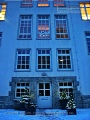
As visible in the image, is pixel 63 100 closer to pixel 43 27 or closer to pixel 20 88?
pixel 20 88

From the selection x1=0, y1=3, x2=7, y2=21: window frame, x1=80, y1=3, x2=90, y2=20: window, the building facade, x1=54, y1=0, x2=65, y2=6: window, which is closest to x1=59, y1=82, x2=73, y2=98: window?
the building facade

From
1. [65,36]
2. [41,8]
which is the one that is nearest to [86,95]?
[65,36]

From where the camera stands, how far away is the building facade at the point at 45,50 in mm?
13859

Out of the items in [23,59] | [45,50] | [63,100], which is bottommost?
[63,100]

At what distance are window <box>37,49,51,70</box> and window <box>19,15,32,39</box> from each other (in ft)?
7.30

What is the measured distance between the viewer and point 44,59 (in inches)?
589

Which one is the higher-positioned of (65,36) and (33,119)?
(65,36)

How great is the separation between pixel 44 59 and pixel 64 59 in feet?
6.30

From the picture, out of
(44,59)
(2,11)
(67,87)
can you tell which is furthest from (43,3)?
(67,87)

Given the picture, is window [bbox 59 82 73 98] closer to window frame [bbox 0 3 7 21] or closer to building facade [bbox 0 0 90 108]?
building facade [bbox 0 0 90 108]

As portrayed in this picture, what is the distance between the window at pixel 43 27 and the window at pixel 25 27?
1037mm

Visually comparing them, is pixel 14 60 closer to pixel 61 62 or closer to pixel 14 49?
pixel 14 49

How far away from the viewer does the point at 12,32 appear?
15.7 m

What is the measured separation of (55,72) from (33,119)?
19.6ft
